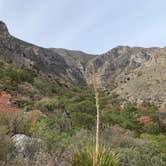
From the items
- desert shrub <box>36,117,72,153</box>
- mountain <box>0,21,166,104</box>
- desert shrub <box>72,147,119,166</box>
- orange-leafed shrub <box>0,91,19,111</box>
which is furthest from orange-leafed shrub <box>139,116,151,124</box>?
desert shrub <box>72,147,119,166</box>

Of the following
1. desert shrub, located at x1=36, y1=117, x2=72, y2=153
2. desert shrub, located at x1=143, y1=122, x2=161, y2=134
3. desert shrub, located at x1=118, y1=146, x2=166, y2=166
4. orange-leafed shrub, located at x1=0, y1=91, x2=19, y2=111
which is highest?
orange-leafed shrub, located at x1=0, y1=91, x2=19, y2=111

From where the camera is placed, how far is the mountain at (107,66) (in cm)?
5819

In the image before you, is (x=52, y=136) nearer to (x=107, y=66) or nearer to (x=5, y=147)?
(x=5, y=147)

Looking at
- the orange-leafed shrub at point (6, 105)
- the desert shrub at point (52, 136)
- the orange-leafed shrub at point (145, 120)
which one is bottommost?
the orange-leafed shrub at point (145, 120)

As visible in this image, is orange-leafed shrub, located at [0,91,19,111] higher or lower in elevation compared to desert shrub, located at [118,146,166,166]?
higher

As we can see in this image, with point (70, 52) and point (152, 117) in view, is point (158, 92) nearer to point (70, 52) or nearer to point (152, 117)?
point (152, 117)

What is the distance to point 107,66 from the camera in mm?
138500

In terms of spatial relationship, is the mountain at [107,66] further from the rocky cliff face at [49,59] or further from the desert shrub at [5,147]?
the desert shrub at [5,147]

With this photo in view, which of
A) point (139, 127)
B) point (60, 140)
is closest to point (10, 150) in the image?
point (60, 140)

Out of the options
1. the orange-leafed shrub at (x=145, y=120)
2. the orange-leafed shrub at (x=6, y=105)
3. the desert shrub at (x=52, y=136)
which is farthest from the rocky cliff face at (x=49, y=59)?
the desert shrub at (x=52, y=136)

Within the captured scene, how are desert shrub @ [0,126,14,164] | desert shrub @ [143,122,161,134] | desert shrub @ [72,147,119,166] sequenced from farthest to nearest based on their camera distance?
desert shrub @ [143,122,161,134]
desert shrub @ [0,126,14,164]
desert shrub @ [72,147,119,166]

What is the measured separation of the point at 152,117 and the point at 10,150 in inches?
839

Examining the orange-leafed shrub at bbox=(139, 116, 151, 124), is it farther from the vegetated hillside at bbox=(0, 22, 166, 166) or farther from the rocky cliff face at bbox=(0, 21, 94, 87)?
the rocky cliff face at bbox=(0, 21, 94, 87)

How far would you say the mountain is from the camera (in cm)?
5819
